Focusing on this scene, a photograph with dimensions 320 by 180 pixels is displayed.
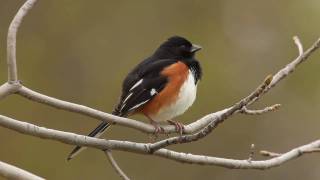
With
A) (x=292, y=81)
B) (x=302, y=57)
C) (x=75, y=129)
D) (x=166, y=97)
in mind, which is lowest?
(x=75, y=129)

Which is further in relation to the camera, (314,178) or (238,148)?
(314,178)

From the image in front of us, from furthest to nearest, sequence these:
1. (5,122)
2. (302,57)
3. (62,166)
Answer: (62,166) < (302,57) < (5,122)

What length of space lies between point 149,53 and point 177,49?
4.89 meters

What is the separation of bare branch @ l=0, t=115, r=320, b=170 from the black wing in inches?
52.3

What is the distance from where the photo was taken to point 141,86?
566cm

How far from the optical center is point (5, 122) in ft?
13.2

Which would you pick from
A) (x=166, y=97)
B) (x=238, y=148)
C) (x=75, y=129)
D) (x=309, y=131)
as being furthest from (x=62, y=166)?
(x=166, y=97)

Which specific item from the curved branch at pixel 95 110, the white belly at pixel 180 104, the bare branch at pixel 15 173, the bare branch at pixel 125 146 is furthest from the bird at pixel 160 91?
the bare branch at pixel 15 173

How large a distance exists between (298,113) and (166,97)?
6859 mm

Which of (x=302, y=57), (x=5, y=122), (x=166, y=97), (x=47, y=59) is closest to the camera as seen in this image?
(x=5, y=122)

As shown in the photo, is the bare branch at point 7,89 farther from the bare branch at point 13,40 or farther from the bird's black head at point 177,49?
the bird's black head at point 177,49

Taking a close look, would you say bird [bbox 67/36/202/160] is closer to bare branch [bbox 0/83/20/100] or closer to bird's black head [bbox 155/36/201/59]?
bird's black head [bbox 155/36/201/59]

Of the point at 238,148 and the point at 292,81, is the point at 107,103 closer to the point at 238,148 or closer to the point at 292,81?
the point at 238,148

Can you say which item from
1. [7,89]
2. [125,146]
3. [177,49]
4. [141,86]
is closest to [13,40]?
[7,89]
